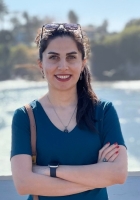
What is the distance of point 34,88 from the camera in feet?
22.4

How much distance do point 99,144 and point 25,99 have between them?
4125 millimetres

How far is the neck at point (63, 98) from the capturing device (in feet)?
4.68

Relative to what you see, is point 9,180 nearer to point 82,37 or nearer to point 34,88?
point 82,37

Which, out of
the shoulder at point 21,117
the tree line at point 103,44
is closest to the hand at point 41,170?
the shoulder at point 21,117

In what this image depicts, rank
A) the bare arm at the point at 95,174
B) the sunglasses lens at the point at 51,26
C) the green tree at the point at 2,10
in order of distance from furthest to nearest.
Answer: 1. the green tree at the point at 2,10
2. the sunglasses lens at the point at 51,26
3. the bare arm at the point at 95,174

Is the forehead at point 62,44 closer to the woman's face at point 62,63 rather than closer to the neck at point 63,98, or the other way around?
the woman's face at point 62,63

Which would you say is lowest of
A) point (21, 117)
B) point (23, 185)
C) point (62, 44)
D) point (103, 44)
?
point (23, 185)

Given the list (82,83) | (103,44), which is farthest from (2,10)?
(82,83)

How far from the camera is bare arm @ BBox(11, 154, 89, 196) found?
1.30m

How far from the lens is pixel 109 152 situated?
134 centimetres

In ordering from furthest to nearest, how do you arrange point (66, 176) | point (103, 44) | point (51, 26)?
1. point (103, 44)
2. point (51, 26)
3. point (66, 176)

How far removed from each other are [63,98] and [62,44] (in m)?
0.20

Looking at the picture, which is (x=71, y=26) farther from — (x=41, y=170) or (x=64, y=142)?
(x=41, y=170)

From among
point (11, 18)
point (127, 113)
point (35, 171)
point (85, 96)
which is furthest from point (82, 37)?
point (11, 18)
